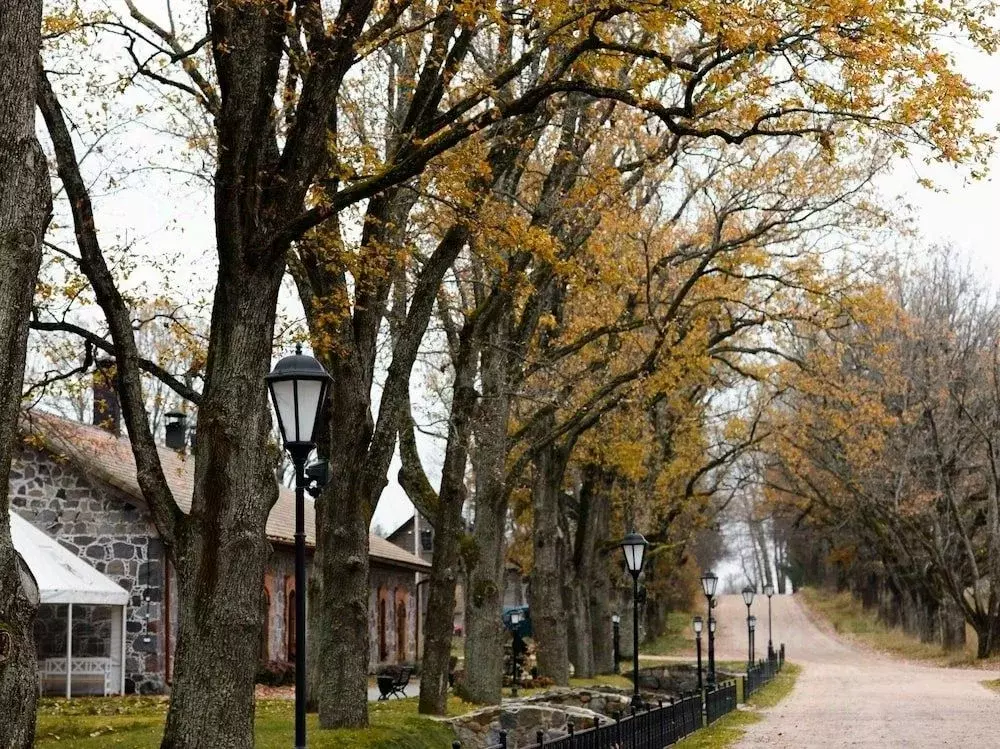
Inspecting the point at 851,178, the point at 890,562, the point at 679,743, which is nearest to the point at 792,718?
the point at 679,743

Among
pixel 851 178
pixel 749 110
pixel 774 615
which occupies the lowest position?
pixel 774 615

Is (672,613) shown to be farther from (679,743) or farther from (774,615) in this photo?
(679,743)

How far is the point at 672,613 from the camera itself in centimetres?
8131

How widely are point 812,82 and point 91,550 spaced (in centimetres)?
1988

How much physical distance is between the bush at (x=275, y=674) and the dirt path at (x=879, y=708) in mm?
10861

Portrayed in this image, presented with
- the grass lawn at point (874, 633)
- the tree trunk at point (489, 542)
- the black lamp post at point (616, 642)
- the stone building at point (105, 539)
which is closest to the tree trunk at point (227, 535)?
the tree trunk at point (489, 542)

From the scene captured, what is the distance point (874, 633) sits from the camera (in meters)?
65.5

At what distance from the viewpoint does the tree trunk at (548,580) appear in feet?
93.7

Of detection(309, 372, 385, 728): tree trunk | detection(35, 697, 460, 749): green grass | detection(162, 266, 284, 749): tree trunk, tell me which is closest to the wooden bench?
detection(35, 697, 460, 749): green grass

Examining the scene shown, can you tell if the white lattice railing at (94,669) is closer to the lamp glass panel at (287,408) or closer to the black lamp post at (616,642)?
the lamp glass panel at (287,408)

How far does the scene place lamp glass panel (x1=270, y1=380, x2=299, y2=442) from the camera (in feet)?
31.1

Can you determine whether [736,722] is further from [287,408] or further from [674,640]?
[674,640]

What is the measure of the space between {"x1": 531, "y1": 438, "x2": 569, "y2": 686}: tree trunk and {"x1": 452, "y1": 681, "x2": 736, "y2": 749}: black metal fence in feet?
12.3

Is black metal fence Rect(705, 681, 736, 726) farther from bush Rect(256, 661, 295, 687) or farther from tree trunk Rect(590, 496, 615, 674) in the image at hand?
tree trunk Rect(590, 496, 615, 674)
